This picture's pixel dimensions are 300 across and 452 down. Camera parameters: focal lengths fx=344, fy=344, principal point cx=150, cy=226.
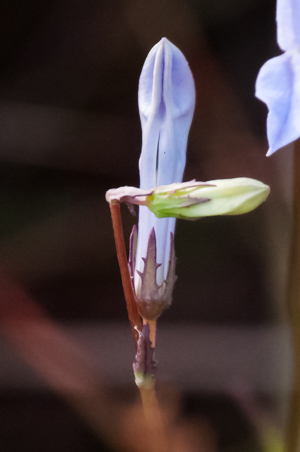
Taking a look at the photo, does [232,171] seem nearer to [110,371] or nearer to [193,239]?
[193,239]

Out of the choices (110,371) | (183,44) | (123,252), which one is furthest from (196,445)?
(183,44)

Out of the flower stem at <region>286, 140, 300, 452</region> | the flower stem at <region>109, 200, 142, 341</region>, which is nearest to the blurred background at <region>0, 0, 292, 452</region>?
the flower stem at <region>286, 140, 300, 452</region>

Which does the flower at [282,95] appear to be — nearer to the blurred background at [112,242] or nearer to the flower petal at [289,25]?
the flower petal at [289,25]

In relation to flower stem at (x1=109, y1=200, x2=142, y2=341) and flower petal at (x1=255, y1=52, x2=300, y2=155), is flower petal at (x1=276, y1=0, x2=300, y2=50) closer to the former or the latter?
→ flower petal at (x1=255, y1=52, x2=300, y2=155)

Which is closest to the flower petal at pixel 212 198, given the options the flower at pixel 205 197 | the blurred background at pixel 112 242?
the flower at pixel 205 197

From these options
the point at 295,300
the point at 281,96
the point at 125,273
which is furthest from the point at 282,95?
the point at 295,300
